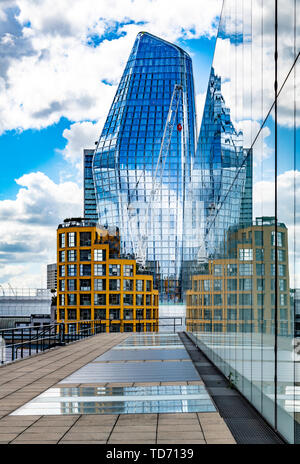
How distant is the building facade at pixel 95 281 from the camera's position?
84.1 m

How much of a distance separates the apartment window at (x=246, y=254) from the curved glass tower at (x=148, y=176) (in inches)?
4415

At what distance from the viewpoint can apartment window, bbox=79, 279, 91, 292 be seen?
277ft

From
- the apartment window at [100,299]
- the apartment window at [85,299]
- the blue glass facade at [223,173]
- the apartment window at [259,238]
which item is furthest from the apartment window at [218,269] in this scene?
the apartment window at [85,299]

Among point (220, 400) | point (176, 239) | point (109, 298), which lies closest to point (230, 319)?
point (220, 400)

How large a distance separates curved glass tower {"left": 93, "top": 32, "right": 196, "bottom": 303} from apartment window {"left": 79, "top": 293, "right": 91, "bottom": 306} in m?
38.5

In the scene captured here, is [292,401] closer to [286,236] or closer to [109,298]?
[286,236]

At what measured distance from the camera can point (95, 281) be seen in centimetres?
8438

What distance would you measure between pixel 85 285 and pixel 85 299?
2122 mm

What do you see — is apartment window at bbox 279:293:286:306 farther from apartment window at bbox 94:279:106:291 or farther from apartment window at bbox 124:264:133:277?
apartment window at bbox 124:264:133:277

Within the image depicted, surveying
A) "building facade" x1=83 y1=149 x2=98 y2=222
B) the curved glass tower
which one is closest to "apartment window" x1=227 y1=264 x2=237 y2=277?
the curved glass tower

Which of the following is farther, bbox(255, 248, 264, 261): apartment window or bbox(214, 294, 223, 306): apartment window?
bbox(214, 294, 223, 306): apartment window

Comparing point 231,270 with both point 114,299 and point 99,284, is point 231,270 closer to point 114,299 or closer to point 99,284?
point 99,284

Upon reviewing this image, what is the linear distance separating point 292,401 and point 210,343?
1077 centimetres
